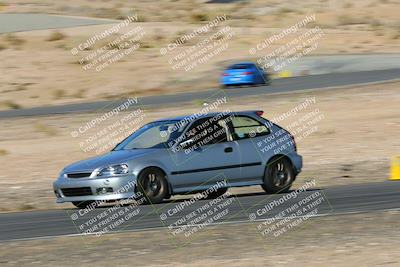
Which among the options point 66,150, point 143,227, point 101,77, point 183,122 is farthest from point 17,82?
point 143,227

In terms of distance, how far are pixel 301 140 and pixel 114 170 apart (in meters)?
10.5

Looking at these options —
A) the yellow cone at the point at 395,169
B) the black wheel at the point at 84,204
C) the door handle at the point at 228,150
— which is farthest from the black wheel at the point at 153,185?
the yellow cone at the point at 395,169

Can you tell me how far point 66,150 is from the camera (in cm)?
2441

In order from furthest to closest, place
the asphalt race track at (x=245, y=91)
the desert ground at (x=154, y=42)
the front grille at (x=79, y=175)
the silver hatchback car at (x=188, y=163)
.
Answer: the desert ground at (x=154, y=42) < the asphalt race track at (x=245, y=91) < the front grille at (x=79, y=175) < the silver hatchback car at (x=188, y=163)

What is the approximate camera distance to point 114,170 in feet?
49.8

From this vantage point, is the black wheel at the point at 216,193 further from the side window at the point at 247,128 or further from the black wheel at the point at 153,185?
the black wheel at the point at 153,185

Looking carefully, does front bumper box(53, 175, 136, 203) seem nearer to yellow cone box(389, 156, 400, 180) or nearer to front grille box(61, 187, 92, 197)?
front grille box(61, 187, 92, 197)

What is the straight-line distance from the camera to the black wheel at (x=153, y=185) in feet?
50.0

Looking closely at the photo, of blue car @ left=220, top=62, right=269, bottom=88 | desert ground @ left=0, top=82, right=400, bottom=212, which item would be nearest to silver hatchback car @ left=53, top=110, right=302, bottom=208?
desert ground @ left=0, top=82, right=400, bottom=212

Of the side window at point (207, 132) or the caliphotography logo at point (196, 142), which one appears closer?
the caliphotography logo at point (196, 142)

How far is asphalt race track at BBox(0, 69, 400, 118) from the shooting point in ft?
116

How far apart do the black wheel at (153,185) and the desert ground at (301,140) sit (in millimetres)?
2399

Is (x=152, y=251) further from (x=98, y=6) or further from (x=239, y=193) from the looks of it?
(x=98, y=6)

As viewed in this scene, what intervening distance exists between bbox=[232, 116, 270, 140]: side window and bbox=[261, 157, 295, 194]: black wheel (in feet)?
1.82
